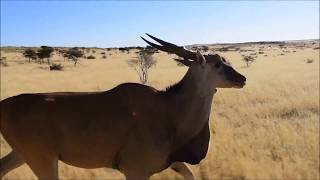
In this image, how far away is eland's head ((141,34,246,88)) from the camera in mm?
6738

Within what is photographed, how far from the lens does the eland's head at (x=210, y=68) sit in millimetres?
6738

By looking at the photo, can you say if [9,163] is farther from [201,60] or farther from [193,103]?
[201,60]

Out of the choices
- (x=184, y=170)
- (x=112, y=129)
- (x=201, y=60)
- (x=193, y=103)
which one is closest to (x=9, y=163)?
(x=112, y=129)

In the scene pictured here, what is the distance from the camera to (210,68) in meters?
6.81

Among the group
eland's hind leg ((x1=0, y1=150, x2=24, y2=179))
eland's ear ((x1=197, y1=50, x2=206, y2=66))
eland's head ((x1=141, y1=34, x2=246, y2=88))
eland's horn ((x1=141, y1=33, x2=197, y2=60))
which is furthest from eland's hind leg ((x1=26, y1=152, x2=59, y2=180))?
eland's ear ((x1=197, y1=50, x2=206, y2=66))

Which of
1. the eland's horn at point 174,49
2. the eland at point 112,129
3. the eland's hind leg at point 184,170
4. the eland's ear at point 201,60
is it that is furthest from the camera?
the eland's hind leg at point 184,170

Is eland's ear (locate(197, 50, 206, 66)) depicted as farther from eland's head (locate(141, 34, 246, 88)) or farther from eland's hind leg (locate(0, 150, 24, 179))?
eland's hind leg (locate(0, 150, 24, 179))

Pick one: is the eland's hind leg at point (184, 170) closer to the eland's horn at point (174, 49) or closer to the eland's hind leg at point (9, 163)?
the eland's horn at point (174, 49)

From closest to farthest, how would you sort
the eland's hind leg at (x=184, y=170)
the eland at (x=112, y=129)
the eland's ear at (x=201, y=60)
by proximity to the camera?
the eland at (x=112, y=129), the eland's ear at (x=201, y=60), the eland's hind leg at (x=184, y=170)

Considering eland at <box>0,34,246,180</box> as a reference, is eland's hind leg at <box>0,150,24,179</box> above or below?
below

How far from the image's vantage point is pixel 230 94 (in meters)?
22.2

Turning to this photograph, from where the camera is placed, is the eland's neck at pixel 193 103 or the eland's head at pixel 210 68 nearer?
the eland's neck at pixel 193 103

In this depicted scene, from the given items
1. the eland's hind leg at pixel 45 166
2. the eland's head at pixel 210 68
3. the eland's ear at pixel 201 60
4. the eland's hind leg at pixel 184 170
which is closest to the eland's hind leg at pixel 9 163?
the eland's hind leg at pixel 45 166

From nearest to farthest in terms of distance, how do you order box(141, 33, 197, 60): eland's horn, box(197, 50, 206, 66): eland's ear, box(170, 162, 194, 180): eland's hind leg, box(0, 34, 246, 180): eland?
box(0, 34, 246, 180): eland
box(141, 33, 197, 60): eland's horn
box(197, 50, 206, 66): eland's ear
box(170, 162, 194, 180): eland's hind leg
